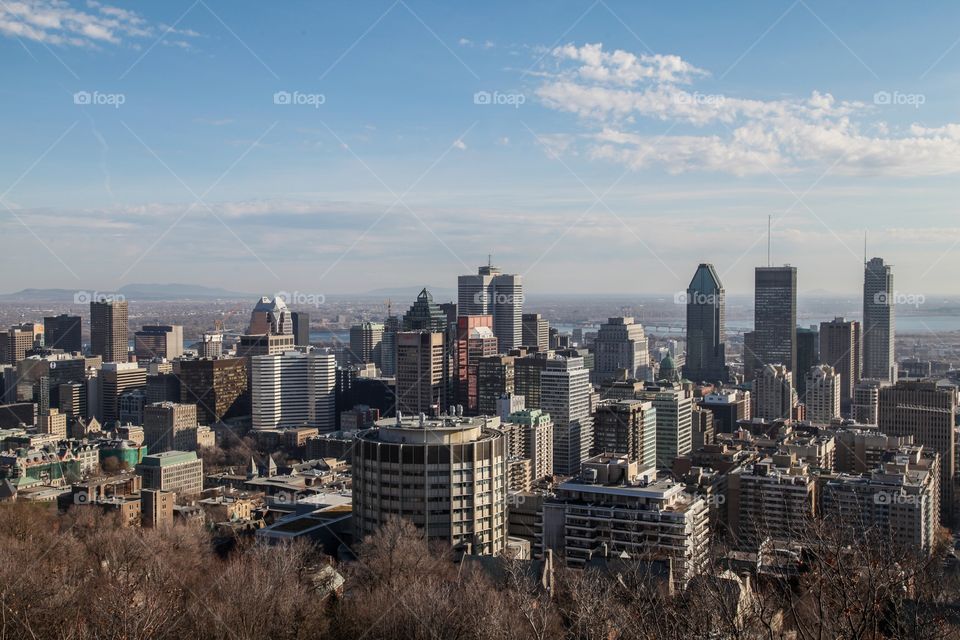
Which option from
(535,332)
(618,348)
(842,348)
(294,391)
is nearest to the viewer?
(294,391)

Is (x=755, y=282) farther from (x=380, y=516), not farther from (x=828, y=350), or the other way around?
(x=380, y=516)

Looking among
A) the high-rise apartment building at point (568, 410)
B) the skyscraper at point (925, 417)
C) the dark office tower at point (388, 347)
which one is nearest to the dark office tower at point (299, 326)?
the dark office tower at point (388, 347)

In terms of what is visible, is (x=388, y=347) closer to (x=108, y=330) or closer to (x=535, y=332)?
(x=535, y=332)

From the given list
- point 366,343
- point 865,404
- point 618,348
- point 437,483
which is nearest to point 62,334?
point 366,343

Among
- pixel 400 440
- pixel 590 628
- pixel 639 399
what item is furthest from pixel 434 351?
pixel 590 628

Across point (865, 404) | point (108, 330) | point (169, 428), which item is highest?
point (108, 330)

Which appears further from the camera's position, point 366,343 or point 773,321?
point 366,343

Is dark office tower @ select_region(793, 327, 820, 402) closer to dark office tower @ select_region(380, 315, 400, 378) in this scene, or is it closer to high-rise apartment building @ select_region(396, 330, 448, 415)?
dark office tower @ select_region(380, 315, 400, 378)
